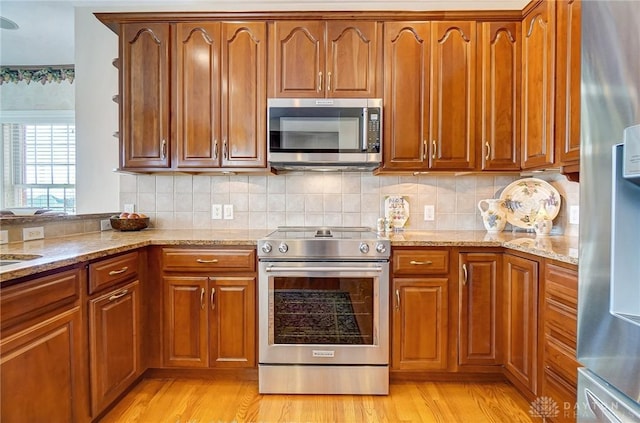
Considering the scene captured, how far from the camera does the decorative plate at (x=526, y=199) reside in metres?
2.40

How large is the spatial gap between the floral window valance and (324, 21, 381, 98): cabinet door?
130 inches

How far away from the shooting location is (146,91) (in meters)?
2.34

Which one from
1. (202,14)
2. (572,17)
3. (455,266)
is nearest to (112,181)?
(202,14)

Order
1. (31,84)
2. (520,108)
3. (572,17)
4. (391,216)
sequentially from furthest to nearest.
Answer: (31,84)
(391,216)
(520,108)
(572,17)

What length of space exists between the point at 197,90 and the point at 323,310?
1.68 meters

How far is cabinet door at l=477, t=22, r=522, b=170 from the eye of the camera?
229 cm

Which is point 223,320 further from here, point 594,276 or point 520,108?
point 520,108

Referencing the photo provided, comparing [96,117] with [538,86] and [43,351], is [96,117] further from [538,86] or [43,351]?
[538,86]

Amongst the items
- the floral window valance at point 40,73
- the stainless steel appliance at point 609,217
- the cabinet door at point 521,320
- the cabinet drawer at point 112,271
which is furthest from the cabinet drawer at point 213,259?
the floral window valance at point 40,73

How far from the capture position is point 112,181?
2711 millimetres

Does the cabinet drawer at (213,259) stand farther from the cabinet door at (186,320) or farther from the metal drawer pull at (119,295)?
the metal drawer pull at (119,295)

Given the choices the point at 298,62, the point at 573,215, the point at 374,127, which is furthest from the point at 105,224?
the point at 573,215

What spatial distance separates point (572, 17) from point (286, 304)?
220 centimetres

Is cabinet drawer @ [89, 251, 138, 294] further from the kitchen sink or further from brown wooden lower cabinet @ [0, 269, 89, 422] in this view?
the kitchen sink
